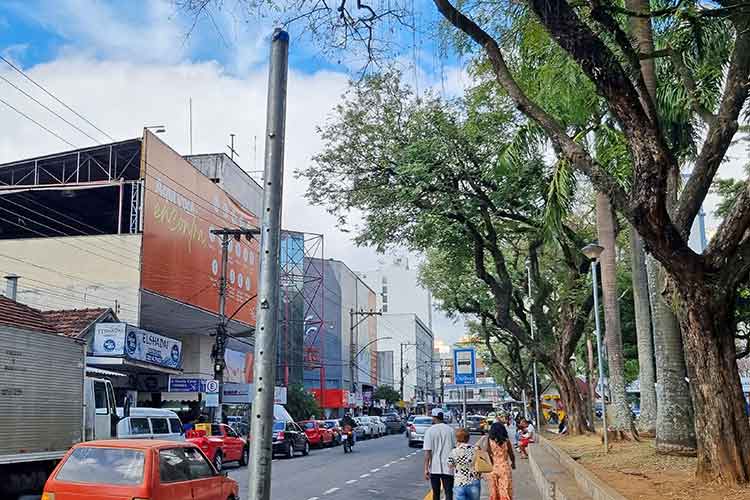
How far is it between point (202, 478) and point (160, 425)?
1317cm

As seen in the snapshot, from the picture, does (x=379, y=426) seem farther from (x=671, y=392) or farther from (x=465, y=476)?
(x=465, y=476)

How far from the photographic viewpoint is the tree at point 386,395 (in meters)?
90.3

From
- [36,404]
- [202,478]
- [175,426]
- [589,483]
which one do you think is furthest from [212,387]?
[589,483]

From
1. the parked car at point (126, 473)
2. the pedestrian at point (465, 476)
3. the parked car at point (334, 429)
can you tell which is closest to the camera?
the parked car at point (126, 473)

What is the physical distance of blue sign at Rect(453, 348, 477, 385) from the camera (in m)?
17.5

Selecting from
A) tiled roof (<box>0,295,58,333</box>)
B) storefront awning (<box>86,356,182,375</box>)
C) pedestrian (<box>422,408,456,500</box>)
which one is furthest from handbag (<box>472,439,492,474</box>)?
storefront awning (<box>86,356,182,375</box>)

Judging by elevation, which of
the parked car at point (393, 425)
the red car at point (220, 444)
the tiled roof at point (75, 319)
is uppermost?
the tiled roof at point (75, 319)

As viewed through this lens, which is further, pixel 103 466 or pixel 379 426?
pixel 379 426

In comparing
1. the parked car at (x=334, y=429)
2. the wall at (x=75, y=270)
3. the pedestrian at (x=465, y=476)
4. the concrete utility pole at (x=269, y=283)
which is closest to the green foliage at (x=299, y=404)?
the parked car at (x=334, y=429)

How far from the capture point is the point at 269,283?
14.4 ft

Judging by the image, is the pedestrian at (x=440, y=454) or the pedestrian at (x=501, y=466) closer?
the pedestrian at (x=440, y=454)

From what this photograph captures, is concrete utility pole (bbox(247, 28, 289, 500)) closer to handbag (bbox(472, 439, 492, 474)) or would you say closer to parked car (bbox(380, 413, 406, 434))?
handbag (bbox(472, 439, 492, 474))

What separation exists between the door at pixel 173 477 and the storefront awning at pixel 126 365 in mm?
16199

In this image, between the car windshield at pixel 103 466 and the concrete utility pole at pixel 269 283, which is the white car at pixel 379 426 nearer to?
the car windshield at pixel 103 466
